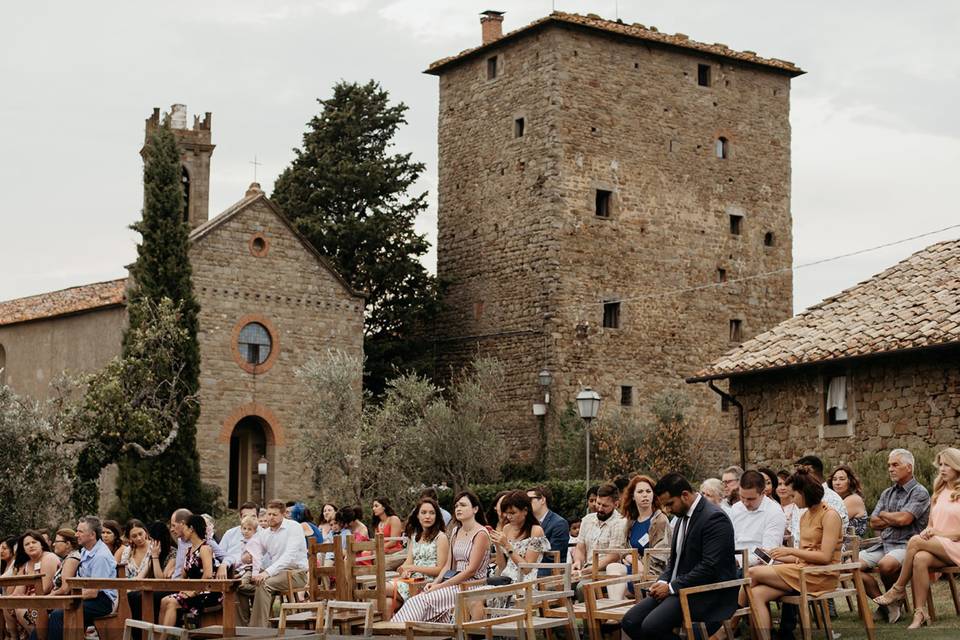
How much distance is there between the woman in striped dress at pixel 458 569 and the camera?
10539 millimetres

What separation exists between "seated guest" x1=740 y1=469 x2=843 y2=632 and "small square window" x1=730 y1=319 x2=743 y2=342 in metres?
28.5

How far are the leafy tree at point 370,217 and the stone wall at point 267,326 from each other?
6.69 ft

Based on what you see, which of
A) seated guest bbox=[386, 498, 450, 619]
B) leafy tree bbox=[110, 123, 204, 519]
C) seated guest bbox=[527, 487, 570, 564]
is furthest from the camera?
leafy tree bbox=[110, 123, 204, 519]

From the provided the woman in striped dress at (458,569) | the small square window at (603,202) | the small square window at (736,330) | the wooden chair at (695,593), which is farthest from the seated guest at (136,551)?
the small square window at (736,330)

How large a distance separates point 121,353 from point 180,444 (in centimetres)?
250

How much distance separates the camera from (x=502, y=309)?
1448 inches

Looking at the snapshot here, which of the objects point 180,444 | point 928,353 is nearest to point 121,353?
point 180,444

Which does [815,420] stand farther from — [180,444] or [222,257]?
[222,257]

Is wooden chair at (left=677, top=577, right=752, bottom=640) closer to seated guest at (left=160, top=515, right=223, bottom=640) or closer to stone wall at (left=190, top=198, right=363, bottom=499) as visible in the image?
seated guest at (left=160, top=515, right=223, bottom=640)

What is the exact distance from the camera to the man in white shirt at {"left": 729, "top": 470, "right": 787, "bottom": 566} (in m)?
10.8

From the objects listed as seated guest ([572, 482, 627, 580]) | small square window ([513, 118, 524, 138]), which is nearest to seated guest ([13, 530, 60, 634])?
seated guest ([572, 482, 627, 580])

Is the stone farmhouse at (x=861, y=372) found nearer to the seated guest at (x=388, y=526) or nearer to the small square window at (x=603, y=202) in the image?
the seated guest at (x=388, y=526)

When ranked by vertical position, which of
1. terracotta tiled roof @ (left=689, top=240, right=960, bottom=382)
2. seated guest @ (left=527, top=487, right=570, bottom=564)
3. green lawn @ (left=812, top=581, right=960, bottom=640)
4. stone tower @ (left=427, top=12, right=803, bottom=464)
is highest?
stone tower @ (left=427, top=12, right=803, bottom=464)

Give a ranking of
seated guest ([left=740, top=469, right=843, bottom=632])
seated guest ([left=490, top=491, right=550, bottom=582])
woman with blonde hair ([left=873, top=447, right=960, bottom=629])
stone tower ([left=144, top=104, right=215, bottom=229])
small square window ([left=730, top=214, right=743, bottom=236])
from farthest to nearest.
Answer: stone tower ([left=144, top=104, right=215, bottom=229]) → small square window ([left=730, top=214, right=743, bottom=236]) → seated guest ([left=490, top=491, right=550, bottom=582]) → woman with blonde hair ([left=873, top=447, right=960, bottom=629]) → seated guest ([left=740, top=469, right=843, bottom=632])
